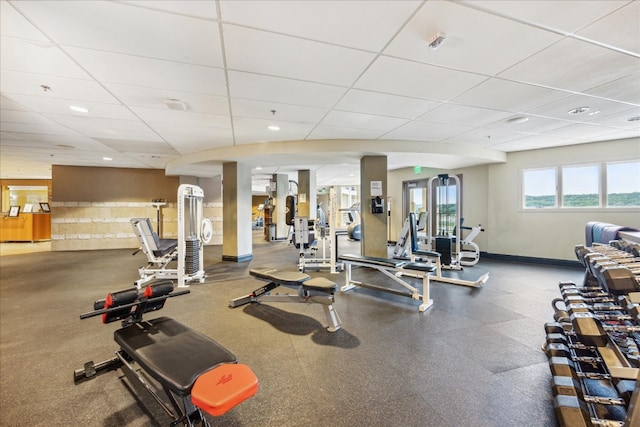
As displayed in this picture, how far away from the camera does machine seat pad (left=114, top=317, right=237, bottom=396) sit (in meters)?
1.27

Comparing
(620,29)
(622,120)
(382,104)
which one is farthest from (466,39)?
(622,120)

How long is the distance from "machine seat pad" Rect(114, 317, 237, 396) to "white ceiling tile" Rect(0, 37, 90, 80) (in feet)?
7.65

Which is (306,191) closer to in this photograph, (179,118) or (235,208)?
(235,208)

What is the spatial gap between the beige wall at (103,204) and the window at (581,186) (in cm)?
1053

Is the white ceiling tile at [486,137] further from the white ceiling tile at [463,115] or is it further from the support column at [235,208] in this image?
the support column at [235,208]

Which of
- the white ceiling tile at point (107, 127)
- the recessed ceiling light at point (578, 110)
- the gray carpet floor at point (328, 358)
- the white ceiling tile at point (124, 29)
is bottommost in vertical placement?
the gray carpet floor at point (328, 358)

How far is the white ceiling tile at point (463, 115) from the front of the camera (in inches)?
138

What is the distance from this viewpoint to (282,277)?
3076 millimetres

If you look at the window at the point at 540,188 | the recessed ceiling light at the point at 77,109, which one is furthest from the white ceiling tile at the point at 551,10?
the window at the point at 540,188

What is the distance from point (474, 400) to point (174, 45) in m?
3.34

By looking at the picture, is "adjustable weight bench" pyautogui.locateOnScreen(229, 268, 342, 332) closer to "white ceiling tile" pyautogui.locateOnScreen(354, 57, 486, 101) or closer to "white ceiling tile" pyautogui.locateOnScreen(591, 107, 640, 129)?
"white ceiling tile" pyautogui.locateOnScreen(354, 57, 486, 101)

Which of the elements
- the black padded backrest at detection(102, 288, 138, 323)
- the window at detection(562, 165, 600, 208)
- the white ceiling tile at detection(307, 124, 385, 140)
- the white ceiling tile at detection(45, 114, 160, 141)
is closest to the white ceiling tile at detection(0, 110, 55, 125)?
the white ceiling tile at detection(45, 114, 160, 141)

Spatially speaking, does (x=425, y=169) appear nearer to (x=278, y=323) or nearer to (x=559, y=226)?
(x=559, y=226)

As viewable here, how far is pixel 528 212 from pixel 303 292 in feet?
19.3
